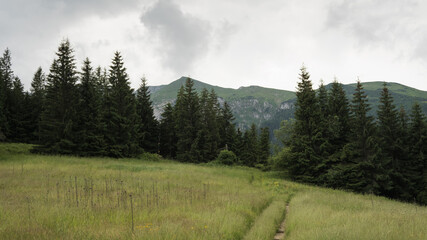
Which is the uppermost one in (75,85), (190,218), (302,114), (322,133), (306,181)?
(75,85)

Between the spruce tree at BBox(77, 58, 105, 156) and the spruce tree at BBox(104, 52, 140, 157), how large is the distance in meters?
1.41

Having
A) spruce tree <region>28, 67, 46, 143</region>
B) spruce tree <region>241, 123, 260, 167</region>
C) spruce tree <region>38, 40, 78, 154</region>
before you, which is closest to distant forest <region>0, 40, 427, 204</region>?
spruce tree <region>38, 40, 78, 154</region>

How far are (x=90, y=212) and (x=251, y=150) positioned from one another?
57035mm

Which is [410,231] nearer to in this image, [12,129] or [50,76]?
[50,76]

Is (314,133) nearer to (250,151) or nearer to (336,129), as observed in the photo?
(336,129)

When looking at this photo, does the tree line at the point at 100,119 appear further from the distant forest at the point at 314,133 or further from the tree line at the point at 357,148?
the tree line at the point at 357,148

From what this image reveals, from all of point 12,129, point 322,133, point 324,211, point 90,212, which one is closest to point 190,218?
point 90,212

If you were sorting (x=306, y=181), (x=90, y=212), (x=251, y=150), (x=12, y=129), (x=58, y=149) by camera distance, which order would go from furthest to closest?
(x=251, y=150), (x=12, y=129), (x=306, y=181), (x=58, y=149), (x=90, y=212)

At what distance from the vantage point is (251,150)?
62594 mm

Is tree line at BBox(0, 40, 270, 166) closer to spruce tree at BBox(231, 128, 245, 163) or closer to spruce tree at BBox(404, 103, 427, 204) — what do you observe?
spruce tree at BBox(231, 128, 245, 163)

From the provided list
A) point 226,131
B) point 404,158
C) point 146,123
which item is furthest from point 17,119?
point 404,158

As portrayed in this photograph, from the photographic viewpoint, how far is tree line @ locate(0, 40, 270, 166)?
29250 mm

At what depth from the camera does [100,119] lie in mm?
32188

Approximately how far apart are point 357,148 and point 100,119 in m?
35.0
